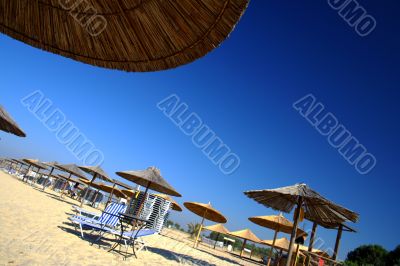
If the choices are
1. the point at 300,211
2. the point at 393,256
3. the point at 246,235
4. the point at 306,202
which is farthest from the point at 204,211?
the point at 393,256

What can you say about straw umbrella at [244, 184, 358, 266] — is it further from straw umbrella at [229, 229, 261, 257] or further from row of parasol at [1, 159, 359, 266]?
straw umbrella at [229, 229, 261, 257]

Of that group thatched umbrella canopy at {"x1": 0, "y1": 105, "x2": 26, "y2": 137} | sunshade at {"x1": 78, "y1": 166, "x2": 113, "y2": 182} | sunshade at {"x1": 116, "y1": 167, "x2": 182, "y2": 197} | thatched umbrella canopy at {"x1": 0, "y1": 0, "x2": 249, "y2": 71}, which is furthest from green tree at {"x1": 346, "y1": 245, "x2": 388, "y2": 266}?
thatched umbrella canopy at {"x1": 0, "y1": 0, "x2": 249, "y2": 71}

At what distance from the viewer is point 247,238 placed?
67.1 ft

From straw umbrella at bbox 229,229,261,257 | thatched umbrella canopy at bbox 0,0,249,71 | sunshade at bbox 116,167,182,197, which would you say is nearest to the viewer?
thatched umbrella canopy at bbox 0,0,249,71

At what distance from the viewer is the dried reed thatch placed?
322 inches

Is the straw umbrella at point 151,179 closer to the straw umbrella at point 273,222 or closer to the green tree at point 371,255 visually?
the straw umbrella at point 273,222

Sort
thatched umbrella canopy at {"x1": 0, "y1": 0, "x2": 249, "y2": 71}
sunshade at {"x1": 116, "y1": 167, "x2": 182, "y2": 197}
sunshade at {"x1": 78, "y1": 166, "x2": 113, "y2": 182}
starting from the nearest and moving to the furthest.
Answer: thatched umbrella canopy at {"x1": 0, "y1": 0, "x2": 249, "y2": 71} < sunshade at {"x1": 116, "y1": 167, "x2": 182, "y2": 197} < sunshade at {"x1": 78, "y1": 166, "x2": 113, "y2": 182}

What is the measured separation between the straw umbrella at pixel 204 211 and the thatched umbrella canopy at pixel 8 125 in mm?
10478

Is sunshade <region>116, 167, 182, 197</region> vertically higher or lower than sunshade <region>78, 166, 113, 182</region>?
lower

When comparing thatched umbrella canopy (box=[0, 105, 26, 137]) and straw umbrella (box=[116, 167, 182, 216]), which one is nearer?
thatched umbrella canopy (box=[0, 105, 26, 137])

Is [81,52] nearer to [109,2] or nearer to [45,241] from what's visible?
[109,2]

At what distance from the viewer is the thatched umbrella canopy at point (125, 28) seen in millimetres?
1370

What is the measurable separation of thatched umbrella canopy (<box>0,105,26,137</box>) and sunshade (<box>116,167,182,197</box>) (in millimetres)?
4202

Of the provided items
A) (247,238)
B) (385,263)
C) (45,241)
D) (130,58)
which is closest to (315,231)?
(247,238)
